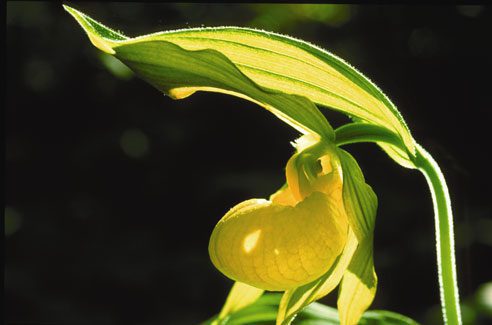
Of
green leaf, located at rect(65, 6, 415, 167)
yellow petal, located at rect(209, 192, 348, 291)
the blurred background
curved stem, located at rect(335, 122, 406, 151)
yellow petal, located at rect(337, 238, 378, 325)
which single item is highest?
the blurred background

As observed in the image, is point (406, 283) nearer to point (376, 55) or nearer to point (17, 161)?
point (376, 55)

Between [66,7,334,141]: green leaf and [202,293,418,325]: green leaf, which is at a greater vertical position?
[66,7,334,141]: green leaf

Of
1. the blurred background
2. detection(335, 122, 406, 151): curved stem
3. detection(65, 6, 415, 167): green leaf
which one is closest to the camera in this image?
detection(65, 6, 415, 167): green leaf

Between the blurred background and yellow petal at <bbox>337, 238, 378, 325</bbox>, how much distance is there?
5.60 ft

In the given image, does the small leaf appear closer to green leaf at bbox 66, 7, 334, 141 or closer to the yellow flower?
the yellow flower

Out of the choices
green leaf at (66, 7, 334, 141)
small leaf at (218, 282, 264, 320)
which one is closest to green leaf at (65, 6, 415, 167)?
green leaf at (66, 7, 334, 141)

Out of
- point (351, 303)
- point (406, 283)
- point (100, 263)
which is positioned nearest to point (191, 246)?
point (100, 263)

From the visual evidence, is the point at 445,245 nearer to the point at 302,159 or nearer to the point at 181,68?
the point at 302,159

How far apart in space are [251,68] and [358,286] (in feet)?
1.11

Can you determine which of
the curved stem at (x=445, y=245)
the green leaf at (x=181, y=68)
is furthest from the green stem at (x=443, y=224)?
the green leaf at (x=181, y=68)

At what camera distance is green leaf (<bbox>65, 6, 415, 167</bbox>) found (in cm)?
85

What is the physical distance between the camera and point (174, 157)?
2.99 metres

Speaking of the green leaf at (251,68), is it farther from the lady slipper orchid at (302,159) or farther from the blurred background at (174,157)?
the blurred background at (174,157)

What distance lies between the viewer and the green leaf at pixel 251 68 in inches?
33.5
